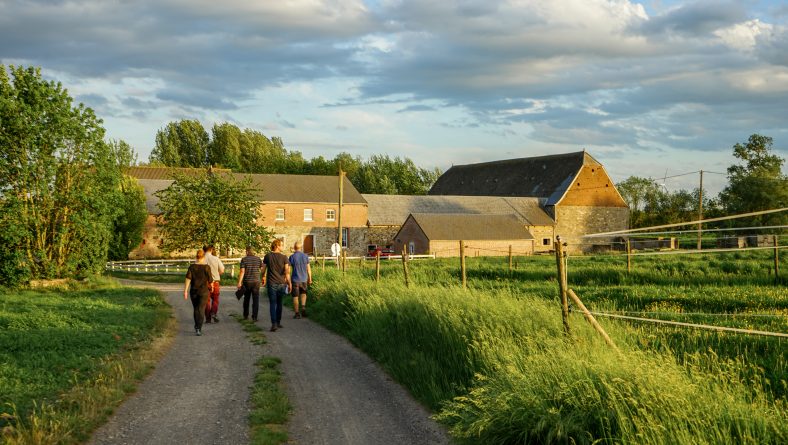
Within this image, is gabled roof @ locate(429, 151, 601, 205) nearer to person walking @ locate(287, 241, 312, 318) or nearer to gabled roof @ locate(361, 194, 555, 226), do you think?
gabled roof @ locate(361, 194, 555, 226)

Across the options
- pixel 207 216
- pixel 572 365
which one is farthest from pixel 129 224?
pixel 572 365

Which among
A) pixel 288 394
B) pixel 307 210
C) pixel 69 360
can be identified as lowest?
pixel 288 394

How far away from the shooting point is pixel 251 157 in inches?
3649

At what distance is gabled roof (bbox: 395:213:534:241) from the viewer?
50594 millimetres

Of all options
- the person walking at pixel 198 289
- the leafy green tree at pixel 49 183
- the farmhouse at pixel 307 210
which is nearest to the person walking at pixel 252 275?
the person walking at pixel 198 289

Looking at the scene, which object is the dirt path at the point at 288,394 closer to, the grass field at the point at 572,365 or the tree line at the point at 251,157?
the grass field at the point at 572,365

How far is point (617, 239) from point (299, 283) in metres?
51.2

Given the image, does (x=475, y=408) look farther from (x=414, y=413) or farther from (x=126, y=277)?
(x=126, y=277)

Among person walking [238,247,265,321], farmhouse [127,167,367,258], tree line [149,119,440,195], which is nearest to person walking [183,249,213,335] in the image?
person walking [238,247,265,321]

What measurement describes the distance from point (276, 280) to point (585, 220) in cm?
5461

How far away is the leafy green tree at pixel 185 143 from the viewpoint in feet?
302

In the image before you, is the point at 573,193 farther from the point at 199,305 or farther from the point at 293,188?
the point at 199,305

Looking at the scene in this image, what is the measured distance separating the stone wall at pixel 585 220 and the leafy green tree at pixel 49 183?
156 feet

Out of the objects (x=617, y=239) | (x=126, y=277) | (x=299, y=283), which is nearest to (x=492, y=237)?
(x=617, y=239)
